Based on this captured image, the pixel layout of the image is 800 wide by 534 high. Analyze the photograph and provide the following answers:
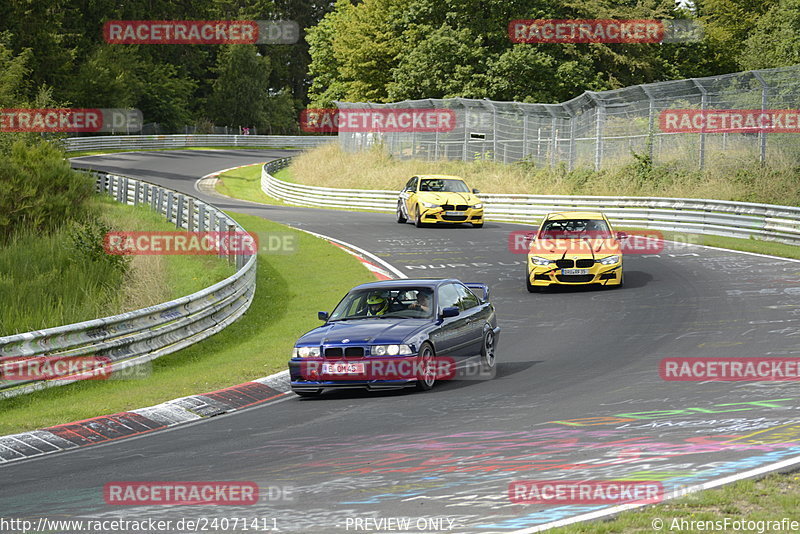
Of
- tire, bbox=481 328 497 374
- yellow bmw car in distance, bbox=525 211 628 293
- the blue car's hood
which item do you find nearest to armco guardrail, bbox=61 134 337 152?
yellow bmw car in distance, bbox=525 211 628 293

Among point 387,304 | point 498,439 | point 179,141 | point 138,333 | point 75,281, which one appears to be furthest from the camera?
point 179,141

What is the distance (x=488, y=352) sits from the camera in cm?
1348

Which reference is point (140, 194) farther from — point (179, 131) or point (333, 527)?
point (179, 131)

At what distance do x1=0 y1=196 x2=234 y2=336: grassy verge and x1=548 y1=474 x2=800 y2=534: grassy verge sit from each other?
41.2ft

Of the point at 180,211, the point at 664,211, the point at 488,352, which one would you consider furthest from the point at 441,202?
the point at 488,352

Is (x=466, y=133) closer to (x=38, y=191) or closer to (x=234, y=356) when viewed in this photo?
(x=38, y=191)

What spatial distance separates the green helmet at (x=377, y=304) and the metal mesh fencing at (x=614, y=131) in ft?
62.0

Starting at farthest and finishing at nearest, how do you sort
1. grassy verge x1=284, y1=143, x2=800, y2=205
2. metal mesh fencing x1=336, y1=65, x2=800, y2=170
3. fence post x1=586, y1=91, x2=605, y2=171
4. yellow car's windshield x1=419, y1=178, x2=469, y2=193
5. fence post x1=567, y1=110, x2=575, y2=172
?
1. fence post x1=567, y1=110, x2=575, y2=172
2. fence post x1=586, y1=91, x2=605, y2=171
3. yellow car's windshield x1=419, y1=178, x2=469, y2=193
4. grassy verge x1=284, y1=143, x2=800, y2=205
5. metal mesh fencing x1=336, y1=65, x2=800, y2=170

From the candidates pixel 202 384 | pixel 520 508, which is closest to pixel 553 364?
pixel 202 384

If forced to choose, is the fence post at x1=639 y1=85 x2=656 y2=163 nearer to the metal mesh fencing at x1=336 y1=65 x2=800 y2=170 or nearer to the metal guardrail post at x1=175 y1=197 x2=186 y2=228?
the metal mesh fencing at x1=336 y1=65 x2=800 y2=170

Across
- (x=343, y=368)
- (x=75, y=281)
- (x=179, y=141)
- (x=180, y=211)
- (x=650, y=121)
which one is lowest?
(x=75, y=281)

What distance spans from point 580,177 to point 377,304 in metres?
27.0

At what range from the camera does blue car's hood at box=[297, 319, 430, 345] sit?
11.9 m

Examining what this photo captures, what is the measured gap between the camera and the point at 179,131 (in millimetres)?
99375
